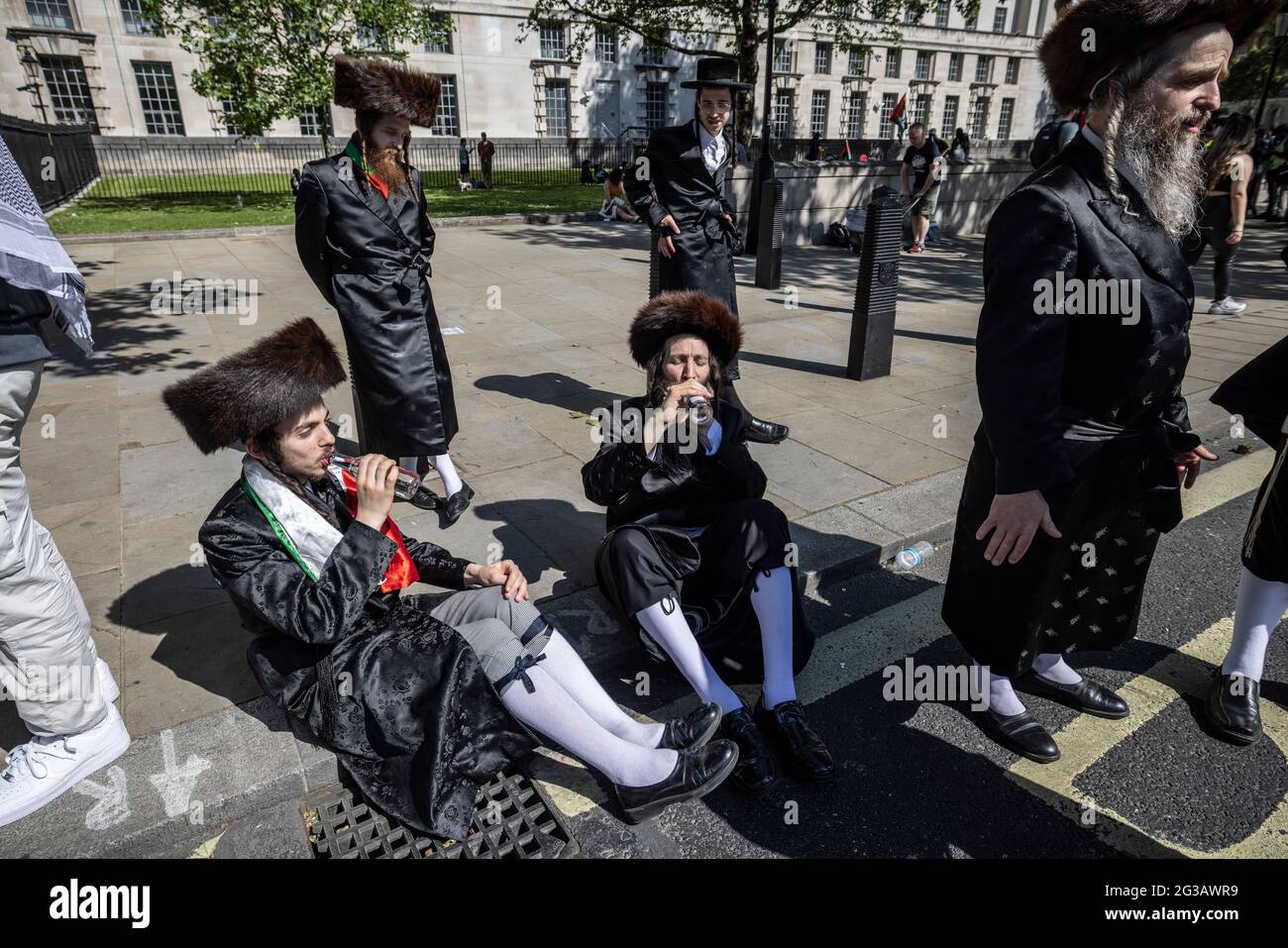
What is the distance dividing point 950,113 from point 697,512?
61143 mm

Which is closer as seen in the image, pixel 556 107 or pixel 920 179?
pixel 920 179

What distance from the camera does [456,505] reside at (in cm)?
437

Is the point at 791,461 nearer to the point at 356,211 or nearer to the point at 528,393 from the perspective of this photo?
the point at 528,393

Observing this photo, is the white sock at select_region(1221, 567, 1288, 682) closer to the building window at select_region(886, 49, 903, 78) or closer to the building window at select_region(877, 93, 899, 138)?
the building window at select_region(877, 93, 899, 138)

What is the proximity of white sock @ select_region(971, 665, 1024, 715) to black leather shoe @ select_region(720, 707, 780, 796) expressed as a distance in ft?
2.91

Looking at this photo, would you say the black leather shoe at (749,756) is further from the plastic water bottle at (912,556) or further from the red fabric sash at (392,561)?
the plastic water bottle at (912,556)

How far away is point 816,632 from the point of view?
3.53 meters

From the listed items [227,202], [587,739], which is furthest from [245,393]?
[227,202]

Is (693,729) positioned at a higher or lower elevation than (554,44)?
lower

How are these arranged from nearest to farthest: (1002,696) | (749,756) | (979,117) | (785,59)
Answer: (749,756) → (1002,696) → (785,59) → (979,117)

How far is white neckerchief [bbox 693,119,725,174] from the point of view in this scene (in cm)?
561

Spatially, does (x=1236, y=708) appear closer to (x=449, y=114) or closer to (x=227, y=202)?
(x=227, y=202)

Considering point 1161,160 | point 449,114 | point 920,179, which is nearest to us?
point 1161,160

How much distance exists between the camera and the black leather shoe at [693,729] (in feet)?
8.28
